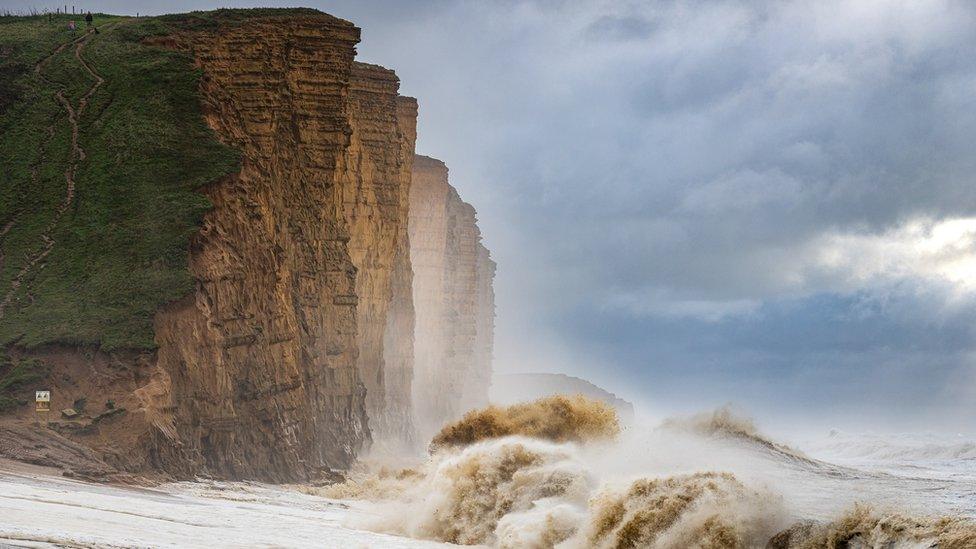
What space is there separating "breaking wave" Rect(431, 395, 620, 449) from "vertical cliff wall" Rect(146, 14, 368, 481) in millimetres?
6808

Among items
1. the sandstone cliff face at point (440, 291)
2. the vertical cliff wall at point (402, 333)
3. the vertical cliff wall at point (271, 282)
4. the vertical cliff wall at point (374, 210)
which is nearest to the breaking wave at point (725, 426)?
the vertical cliff wall at point (271, 282)

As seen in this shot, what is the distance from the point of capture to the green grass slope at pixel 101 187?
44.1m

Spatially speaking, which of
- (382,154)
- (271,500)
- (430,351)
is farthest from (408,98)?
(271,500)

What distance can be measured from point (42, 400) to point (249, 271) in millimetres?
12134

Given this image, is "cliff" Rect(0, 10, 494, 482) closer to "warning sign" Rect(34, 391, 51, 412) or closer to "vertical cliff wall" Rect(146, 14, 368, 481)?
"vertical cliff wall" Rect(146, 14, 368, 481)

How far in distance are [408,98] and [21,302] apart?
50.8 m

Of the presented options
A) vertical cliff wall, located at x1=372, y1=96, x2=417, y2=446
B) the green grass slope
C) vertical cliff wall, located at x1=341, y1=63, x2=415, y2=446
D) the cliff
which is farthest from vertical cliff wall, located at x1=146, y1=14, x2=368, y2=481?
vertical cliff wall, located at x1=372, y1=96, x2=417, y2=446

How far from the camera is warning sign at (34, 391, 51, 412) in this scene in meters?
38.9

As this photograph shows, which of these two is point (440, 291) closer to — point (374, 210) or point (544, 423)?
point (374, 210)

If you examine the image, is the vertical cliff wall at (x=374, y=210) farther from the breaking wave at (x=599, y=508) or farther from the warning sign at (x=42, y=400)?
the warning sign at (x=42, y=400)

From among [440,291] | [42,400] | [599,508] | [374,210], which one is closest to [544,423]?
[42,400]

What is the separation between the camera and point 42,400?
39.1 m

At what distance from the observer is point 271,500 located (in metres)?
38.7

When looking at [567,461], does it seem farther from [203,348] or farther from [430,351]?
[430,351]
